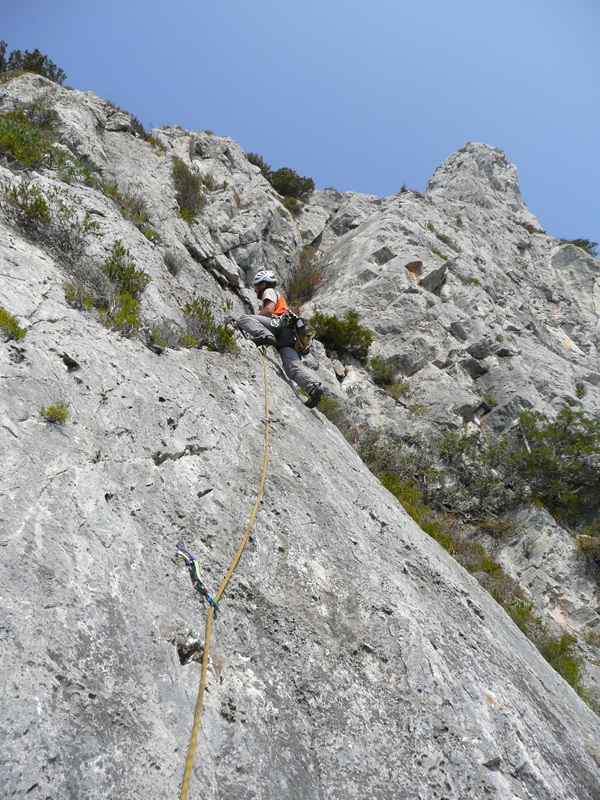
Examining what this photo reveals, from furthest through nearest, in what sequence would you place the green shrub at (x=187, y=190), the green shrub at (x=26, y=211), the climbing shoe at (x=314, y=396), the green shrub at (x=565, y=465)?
the green shrub at (x=187, y=190), the green shrub at (x=565, y=465), the climbing shoe at (x=314, y=396), the green shrub at (x=26, y=211)

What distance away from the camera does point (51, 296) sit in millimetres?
5719

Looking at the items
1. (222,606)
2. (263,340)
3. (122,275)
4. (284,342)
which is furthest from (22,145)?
(222,606)

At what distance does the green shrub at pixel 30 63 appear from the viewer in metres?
17.6

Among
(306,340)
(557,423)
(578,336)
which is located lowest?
(306,340)

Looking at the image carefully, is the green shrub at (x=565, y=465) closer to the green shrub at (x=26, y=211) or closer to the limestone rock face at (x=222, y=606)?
the limestone rock face at (x=222, y=606)

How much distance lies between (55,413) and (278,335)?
16.9 feet

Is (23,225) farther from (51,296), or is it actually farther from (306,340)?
(306,340)

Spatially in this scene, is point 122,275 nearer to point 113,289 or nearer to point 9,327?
point 113,289

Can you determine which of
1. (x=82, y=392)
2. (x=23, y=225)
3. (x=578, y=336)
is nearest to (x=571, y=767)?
(x=82, y=392)

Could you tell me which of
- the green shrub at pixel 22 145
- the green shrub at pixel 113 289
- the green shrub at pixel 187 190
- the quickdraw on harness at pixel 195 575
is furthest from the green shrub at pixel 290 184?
the quickdraw on harness at pixel 195 575

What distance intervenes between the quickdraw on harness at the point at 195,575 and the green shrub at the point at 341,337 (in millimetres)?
10180

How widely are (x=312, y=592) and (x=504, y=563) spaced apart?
7.09m

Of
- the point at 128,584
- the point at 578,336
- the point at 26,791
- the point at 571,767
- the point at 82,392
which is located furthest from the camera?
the point at 578,336

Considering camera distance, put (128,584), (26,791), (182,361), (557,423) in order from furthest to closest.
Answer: (557,423)
(182,361)
(128,584)
(26,791)
